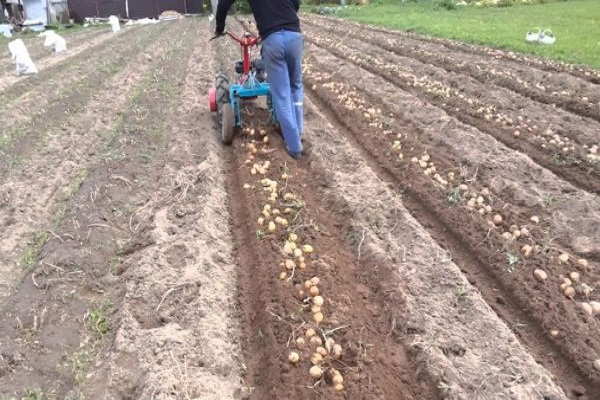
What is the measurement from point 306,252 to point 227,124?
2861 millimetres

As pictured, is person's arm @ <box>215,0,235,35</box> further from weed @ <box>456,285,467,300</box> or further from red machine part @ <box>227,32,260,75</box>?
weed @ <box>456,285,467,300</box>

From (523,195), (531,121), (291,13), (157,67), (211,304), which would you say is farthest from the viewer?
(157,67)

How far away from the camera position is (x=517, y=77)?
32.6 feet

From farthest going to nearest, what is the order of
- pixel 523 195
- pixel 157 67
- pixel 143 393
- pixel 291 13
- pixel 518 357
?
pixel 157 67 → pixel 291 13 → pixel 523 195 → pixel 518 357 → pixel 143 393

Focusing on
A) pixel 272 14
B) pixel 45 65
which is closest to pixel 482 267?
pixel 272 14

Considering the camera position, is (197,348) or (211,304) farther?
(211,304)

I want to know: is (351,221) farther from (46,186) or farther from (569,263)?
(46,186)

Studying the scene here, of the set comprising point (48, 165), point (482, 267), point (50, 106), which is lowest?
point (482, 267)

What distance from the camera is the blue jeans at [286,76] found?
586cm

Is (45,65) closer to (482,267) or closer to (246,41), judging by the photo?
(246,41)

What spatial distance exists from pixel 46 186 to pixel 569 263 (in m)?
5.44

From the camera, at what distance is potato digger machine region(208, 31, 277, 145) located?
259 inches

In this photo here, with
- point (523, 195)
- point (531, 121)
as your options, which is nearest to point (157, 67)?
point (531, 121)

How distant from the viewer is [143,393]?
10.1ft
